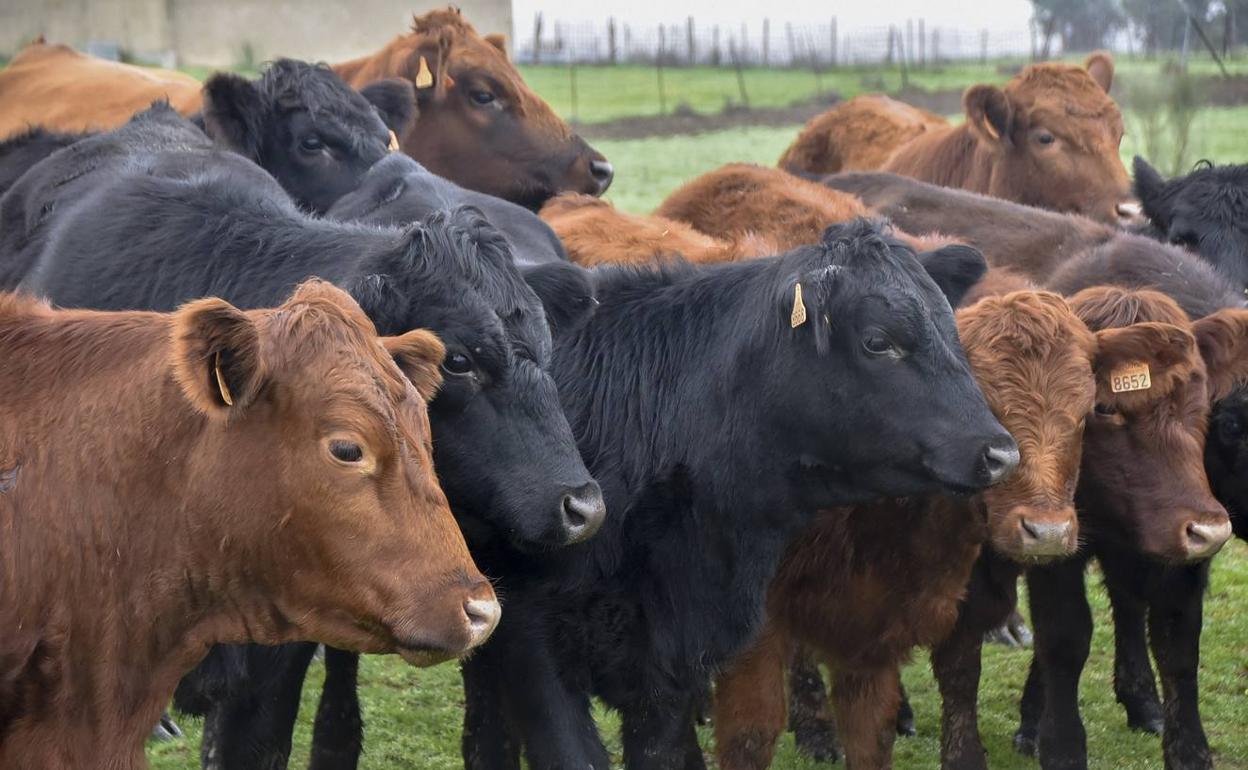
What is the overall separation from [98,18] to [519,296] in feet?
109

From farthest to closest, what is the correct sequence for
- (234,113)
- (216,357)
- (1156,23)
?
(1156,23) → (234,113) → (216,357)

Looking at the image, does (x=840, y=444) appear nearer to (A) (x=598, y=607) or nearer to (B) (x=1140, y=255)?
(A) (x=598, y=607)

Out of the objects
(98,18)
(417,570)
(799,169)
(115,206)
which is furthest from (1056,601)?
(98,18)

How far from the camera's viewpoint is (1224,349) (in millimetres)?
5594

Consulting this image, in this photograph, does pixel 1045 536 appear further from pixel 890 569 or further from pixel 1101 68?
pixel 1101 68

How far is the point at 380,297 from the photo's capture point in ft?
14.5

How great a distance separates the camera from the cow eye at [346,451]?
11.3 ft

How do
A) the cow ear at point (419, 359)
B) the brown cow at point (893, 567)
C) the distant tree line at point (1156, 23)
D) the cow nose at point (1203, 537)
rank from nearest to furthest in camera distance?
the cow ear at point (419, 359), the cow nose at point (1203, 537), the brown cow at point (893, 567), the distant tree line at point (1156, 23)

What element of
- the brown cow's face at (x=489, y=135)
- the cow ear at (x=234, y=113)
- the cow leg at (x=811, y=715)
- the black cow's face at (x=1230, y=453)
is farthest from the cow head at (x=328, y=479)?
the brown cow's face at (x=489, y=135)

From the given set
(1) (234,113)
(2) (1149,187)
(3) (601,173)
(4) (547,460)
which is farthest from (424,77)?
(4) (547,460)

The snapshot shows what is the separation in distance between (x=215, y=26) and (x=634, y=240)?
99.4 feet

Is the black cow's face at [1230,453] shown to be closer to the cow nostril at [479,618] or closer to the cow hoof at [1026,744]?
the cow hoof at [1026,744]

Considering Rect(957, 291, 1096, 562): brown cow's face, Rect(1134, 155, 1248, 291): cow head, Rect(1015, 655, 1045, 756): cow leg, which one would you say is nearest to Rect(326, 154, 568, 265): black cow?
Rect(957, 291, 1096, 562): brown cow's face

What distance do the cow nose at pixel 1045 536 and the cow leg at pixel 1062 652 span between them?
3.06 feet
